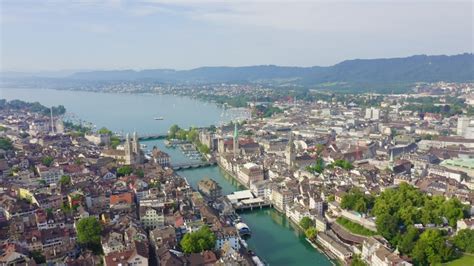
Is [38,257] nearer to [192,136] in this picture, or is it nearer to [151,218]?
[151,218]

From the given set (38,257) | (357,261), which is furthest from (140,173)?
(357,261)

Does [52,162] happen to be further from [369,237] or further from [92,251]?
[369,237]

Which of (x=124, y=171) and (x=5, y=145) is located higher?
(x=5, y=145)

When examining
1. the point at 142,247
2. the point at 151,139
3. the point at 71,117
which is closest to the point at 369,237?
the point at 142,247

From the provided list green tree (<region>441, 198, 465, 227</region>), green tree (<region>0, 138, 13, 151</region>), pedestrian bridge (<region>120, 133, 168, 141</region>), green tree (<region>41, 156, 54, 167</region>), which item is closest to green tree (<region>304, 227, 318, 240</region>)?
green tree (<region>441, 198, 465, 227</region>)

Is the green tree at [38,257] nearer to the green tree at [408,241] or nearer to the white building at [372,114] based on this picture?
the green tree at [408,241]

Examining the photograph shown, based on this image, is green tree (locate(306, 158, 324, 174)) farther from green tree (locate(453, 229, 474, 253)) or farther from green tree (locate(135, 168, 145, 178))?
green tree (locate(453, 229, 474, 253))
